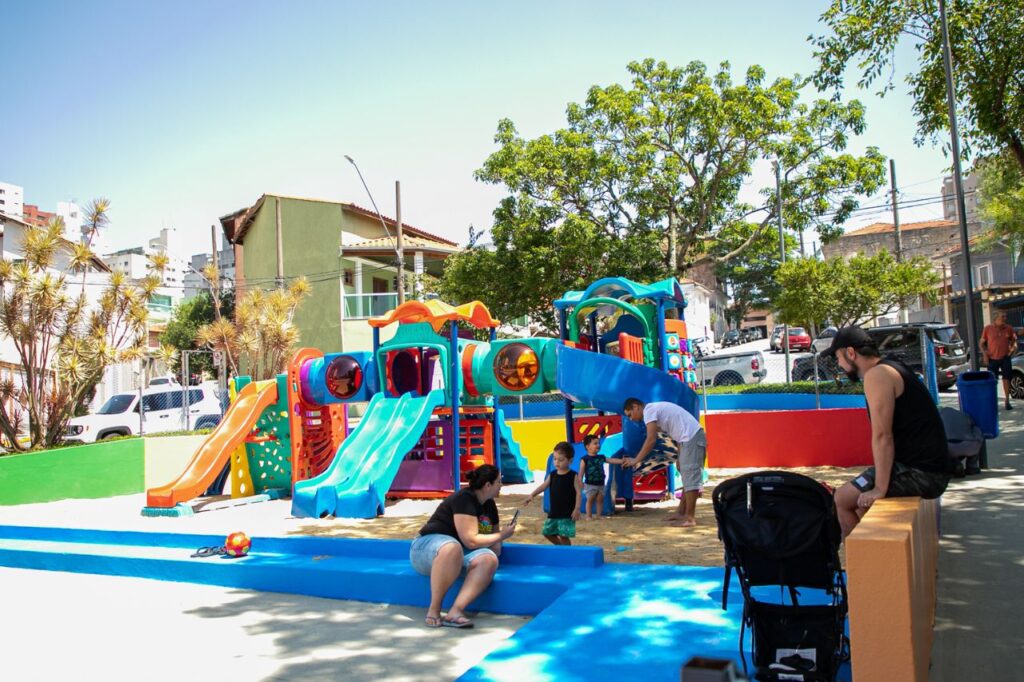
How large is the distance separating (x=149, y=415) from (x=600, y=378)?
15.2 metres

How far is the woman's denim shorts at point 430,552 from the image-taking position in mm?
6160

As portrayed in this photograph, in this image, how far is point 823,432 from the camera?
13.8m

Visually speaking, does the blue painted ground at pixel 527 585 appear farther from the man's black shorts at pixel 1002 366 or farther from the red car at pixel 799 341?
the red car at pixel 799 341

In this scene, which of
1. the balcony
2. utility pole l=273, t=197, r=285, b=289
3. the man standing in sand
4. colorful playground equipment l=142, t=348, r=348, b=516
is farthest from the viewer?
utility pole l=273, t=197, r=285, b=289

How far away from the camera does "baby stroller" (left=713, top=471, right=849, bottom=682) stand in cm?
397

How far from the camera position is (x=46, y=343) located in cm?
1658

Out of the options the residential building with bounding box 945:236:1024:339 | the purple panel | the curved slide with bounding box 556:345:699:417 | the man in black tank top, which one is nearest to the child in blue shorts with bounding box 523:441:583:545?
the curved slide with bounding box 556:345:699:417

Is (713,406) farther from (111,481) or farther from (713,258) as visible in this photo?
(111,481)

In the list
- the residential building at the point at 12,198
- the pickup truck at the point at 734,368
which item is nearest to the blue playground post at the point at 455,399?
the pickup truck at the point at 734,368

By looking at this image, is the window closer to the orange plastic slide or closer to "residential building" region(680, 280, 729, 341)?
"residential building" region(680, 280, 729, 341)

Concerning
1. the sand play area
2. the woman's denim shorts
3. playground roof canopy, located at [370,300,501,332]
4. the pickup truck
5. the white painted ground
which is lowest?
the white painted ground

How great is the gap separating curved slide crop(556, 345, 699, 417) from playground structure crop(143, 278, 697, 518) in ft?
0.05

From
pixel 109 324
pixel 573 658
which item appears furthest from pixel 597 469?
pixel 109 324

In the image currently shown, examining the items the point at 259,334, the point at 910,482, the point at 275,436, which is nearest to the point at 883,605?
the point at 910,482
